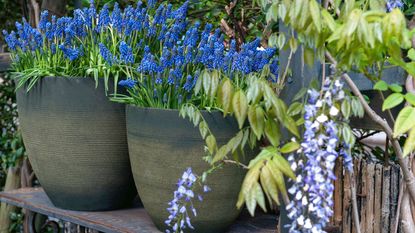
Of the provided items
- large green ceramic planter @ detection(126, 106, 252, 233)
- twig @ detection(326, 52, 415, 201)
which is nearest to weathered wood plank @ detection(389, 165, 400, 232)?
twig @ detection(326, 52, 415, 201)

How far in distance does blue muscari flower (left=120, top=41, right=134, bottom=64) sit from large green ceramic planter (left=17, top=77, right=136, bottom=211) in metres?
0.15

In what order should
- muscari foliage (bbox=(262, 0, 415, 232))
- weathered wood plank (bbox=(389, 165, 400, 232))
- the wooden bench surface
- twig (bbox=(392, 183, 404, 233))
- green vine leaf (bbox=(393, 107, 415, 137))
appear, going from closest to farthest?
muscari foliage (bbox=(262, 0, 415, 232)) → green vine leaf (bbox=(393, 107, 415, 137)) → twig (bbox=(392, 183, 404, 233)) → weathered wood plank (bbox=(389, 165, 400, 232)) → the wooden bench surface

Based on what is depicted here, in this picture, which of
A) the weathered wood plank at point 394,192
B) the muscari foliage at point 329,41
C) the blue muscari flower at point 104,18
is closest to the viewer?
the muscari foliage at point 329,41

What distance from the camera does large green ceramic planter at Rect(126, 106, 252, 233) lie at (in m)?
1.96

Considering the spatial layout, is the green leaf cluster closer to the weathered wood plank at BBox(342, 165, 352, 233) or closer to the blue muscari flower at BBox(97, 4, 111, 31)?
the weathered wood plank at BBox(342, 165, 352, 233)

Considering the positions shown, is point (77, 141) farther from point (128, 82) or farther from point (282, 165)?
point (282, 165)

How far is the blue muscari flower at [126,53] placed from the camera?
212 centimetres

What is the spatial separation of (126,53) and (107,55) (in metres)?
0.08

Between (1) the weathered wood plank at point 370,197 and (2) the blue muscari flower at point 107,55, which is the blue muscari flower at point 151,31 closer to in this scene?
(2) the blue muscari flower at point 107,55

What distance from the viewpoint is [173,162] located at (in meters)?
1.99

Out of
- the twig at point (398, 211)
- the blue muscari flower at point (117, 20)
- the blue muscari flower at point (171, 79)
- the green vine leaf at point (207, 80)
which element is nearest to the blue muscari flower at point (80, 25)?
the blue muscari flower at point (117, 20)

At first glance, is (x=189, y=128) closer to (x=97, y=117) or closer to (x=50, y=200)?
(x=97, y=117)

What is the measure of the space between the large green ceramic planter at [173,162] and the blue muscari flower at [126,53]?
0.15 meters

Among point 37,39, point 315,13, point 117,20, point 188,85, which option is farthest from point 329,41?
point 37,39
